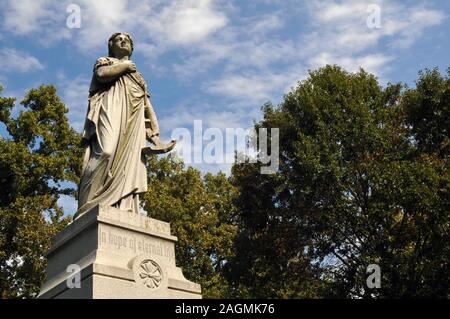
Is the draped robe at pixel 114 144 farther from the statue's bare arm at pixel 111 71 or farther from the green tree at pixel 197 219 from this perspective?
the green tree at pixel 197 219

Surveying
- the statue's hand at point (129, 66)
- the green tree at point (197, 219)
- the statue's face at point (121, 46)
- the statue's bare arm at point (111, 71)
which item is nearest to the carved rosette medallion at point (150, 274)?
the statue's bare arm at point (111, 71)

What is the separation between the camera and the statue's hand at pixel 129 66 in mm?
13820

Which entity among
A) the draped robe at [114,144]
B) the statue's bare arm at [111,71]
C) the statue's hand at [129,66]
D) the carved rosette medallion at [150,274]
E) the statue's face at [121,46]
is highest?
the statue's face at [121,46]

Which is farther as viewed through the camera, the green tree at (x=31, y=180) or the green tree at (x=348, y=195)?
the green tree at (x=31, y=180)

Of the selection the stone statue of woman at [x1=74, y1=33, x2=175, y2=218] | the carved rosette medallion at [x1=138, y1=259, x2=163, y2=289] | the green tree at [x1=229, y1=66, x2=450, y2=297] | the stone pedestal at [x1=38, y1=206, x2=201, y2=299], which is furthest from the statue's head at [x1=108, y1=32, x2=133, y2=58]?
the green tree at [x1=229, y1=66, x2=450, y2=297]

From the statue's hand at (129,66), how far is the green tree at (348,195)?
38.6ft

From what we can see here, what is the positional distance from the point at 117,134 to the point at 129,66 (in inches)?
61.1

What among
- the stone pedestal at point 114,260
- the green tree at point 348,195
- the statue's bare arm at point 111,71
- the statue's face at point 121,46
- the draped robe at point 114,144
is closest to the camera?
the stone pedestal at point 114,260

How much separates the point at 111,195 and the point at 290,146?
15416mm

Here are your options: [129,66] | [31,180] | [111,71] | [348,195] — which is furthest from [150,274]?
[31,180]

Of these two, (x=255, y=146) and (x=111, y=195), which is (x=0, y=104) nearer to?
(x=255, y=146)

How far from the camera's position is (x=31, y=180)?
98.1ft

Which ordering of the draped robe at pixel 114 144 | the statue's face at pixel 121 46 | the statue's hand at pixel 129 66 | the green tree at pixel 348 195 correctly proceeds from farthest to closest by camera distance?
the green tree at pixel 348 195
the statue's face at pixel 121 46
the statue's hand at pixel 129 66
the draped robe at pixel 114 144
